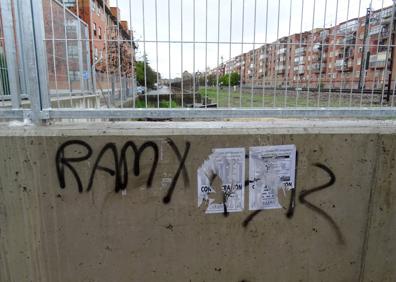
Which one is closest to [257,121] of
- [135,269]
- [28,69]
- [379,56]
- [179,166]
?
[179,166]

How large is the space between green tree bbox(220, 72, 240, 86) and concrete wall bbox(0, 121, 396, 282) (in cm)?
34

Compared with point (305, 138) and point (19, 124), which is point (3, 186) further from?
point (305, 138)

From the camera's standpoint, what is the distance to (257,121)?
2492mm

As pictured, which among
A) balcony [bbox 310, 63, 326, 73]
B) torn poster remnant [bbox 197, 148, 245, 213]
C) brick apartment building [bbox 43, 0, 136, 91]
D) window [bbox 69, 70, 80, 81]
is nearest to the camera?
torn poster remnant [bbox 197, 148, 245, 213]

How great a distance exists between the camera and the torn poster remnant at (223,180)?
2207mm

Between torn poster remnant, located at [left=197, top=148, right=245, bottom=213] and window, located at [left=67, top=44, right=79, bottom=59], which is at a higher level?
window, located at [left=67, top=44, right=79, bottom=59]

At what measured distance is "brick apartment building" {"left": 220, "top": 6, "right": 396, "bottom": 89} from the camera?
2.43 meters

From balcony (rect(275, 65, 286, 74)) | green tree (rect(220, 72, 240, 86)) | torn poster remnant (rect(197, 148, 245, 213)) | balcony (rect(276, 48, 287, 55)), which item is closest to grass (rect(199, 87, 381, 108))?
green tree (rect(220, 72, 240, 86))

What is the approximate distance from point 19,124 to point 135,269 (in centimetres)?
143

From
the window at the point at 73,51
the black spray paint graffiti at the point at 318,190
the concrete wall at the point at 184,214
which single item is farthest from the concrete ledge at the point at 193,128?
the window at the point at 73,51

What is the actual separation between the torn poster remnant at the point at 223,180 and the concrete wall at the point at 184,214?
0.06 m

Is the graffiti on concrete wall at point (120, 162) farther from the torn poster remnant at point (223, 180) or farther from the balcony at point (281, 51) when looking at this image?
the balcony at point (281, 51)

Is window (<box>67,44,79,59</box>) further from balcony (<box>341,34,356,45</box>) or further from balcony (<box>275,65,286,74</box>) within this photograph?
balcony (<box>341,34,356,45</box>)

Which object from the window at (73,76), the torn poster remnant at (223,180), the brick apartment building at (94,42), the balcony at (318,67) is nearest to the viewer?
the torn poster remnant at (223,180)
